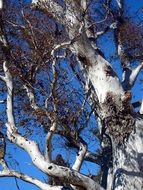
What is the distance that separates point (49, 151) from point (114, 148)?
4.67ft

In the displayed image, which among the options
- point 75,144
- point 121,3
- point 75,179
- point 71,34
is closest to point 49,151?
point 75,179

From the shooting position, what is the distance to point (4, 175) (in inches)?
288

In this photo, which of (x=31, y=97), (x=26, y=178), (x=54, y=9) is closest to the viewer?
(x=26, y=178)

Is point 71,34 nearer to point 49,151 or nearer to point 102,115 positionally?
point 102,115

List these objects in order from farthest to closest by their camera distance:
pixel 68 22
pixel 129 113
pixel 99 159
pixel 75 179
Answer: pixel 99 159 < pixel 68 22 < pixel 129 113 < pixel 75 179

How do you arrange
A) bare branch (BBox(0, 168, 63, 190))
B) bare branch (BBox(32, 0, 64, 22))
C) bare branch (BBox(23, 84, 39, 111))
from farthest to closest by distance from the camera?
bare branch (BBox(32, 0, 64, 22)) → bare branch (BBox(23, 84, 39, 111)) → bare branch (BBox(0, 168, 63, 190))

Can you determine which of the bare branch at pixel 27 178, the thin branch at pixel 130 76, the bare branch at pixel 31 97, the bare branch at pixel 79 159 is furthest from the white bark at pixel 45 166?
the thin branch at pixel 130 76

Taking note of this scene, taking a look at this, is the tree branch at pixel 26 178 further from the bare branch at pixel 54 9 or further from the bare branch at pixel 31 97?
the bare branch at pixel 54 9

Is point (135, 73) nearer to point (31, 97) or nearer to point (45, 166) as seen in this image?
point (31, 97)

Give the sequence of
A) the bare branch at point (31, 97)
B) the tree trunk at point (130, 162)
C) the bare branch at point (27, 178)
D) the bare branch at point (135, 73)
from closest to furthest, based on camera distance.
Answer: the bare branch at point (27, 178)
the tree trunk at point (130, 162)
the bare branch at point (31, 97)
the bare branch at point (135, 73)

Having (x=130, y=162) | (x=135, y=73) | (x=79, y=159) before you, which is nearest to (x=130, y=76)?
(x=135, y=73)

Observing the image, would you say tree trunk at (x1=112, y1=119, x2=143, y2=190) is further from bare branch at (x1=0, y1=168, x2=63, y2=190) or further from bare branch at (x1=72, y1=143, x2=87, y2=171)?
bare branch at (x1=0, y1=168, x2=63, y2=190)

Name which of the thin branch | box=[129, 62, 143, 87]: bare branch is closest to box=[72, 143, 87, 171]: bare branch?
the thin branch

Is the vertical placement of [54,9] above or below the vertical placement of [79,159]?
above
